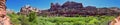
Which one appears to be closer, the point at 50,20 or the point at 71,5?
the point at 50,20

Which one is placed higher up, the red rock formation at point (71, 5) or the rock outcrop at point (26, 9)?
the rock outcrop at point (26, 9)

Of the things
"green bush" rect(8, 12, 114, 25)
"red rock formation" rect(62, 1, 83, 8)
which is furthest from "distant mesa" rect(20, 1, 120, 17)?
"green bush" rect(8, 12, 114, 25)

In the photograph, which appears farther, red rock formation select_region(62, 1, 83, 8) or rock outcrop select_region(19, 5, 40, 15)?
red rock formation select_region(62, 1, 83, 8)

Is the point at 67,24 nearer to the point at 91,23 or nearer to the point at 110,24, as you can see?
the point at 91,23

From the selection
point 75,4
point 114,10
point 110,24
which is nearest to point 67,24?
point 114,10

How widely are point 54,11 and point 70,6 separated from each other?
1157 mm

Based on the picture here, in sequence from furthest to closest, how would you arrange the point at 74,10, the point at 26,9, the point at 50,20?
the point at 74,10, the point at 50,20, the point at 26,9

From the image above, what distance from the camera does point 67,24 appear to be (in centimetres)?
1151

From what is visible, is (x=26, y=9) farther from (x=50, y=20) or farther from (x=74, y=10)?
(x=74, y=10)

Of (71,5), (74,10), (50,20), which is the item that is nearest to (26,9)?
(50,20)

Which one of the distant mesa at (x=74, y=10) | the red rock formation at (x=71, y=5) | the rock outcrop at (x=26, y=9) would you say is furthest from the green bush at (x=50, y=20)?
the red rock formation at (x=71, y=5)

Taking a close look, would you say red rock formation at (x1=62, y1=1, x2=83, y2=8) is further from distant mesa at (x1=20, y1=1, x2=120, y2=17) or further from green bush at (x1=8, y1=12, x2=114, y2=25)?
green bush at (x1=8, y1=12, x2=114, y2=25)

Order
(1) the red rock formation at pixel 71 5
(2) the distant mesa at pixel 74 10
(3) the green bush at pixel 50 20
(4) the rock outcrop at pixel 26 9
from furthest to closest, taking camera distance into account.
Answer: (1) the red rock formation at pixel 71 5
(2) the distant mesa at pixel 74 10
(4) the rock outcrop at pixel 26 9
(3) the green bush at pixel 50 20

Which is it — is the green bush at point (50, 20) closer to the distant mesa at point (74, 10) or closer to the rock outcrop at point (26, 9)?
the rock outcrop at point (26, 9)
